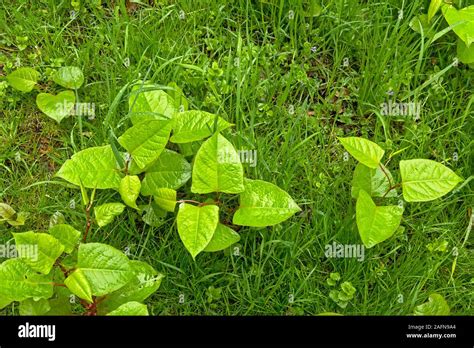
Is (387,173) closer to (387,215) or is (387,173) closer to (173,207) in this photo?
(387,215)

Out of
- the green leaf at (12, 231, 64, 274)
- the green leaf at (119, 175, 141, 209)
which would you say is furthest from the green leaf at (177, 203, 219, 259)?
the green leaf at (12, 231, 64, 274)

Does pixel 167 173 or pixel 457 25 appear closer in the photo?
pixel 167 173

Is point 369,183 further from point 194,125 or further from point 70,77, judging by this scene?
point 70,77

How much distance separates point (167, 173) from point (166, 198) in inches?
5.0

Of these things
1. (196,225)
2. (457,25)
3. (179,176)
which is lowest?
(196,225)

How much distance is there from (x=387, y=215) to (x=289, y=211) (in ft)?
1.48

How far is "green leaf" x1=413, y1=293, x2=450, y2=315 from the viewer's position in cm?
282

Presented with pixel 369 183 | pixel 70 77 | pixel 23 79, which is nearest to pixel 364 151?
pixel 369 183

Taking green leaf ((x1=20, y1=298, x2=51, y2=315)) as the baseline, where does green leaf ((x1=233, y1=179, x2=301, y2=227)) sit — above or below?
above

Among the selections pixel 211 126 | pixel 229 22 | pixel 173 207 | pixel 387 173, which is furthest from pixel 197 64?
pixel 387 173

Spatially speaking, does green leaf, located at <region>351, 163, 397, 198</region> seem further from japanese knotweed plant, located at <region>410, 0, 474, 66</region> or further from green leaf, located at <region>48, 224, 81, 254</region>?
green leaf, located at <region>48, 224, 81, 254</region>

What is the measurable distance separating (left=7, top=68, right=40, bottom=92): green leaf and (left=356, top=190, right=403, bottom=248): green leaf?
1.73 metres

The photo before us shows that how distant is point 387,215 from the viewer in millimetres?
2789

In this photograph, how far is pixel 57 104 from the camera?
3.09 m
